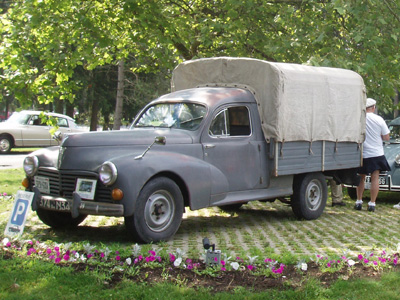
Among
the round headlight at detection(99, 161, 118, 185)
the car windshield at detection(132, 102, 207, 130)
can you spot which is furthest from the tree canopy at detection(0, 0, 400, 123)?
the round headlight at detection(99, 161, 118, 185)

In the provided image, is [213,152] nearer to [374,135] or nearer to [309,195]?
[309,195]

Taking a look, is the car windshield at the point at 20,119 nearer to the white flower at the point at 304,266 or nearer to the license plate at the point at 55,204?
the license plate at the point at 55,204

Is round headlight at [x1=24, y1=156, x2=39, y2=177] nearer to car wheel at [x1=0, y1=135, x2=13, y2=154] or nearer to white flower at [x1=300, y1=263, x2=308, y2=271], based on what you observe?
white flower at [x1=300, y1=263, x2=308, y2=271]

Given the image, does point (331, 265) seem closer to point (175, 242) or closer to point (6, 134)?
point (175, 242)

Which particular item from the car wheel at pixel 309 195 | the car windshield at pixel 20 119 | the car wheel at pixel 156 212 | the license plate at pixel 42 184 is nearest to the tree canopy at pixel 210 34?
the car wheel at pixel 309 195

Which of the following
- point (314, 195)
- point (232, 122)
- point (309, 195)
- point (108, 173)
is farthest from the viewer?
point (314, 195)

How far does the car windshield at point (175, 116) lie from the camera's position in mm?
8000

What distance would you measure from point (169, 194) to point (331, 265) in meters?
2.27

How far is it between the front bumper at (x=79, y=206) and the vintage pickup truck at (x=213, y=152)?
13 mm

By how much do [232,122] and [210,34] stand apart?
20.3 ft

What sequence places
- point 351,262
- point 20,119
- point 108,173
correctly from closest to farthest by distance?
1. point 351,262
2. point 108,173
3. point 20,119

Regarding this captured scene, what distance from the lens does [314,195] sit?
32.0 feet

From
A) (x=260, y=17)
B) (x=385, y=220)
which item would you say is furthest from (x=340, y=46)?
(x=385, y=220)

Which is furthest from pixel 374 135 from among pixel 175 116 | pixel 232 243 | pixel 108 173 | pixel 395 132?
pixel 108 173
